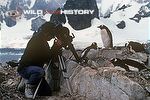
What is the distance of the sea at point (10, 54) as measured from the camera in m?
3.95

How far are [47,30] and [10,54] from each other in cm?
41

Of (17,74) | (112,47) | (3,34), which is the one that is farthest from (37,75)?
(112,47)

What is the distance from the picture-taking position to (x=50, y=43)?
393 cm

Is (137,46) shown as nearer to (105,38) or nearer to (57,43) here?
(105,38)

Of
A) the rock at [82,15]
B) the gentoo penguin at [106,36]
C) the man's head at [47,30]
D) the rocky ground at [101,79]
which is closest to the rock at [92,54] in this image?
the rocky ground at [101,79]

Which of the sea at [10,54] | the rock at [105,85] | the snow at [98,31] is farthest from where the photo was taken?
the sea at [10,54]

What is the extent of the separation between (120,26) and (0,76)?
120 cm

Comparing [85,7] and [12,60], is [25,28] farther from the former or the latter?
[85,7]

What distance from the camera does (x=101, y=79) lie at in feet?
12.6

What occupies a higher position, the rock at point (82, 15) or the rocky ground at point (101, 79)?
the rock at point (82, 15)

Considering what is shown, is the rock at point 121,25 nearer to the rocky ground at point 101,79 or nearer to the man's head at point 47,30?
the rocky ground at point 101,79

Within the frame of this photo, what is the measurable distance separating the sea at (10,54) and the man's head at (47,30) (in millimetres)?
245

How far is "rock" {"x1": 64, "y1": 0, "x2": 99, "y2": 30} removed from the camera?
12.8 feet

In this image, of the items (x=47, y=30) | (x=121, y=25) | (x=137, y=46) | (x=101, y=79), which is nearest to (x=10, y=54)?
(x=47, y=30)
